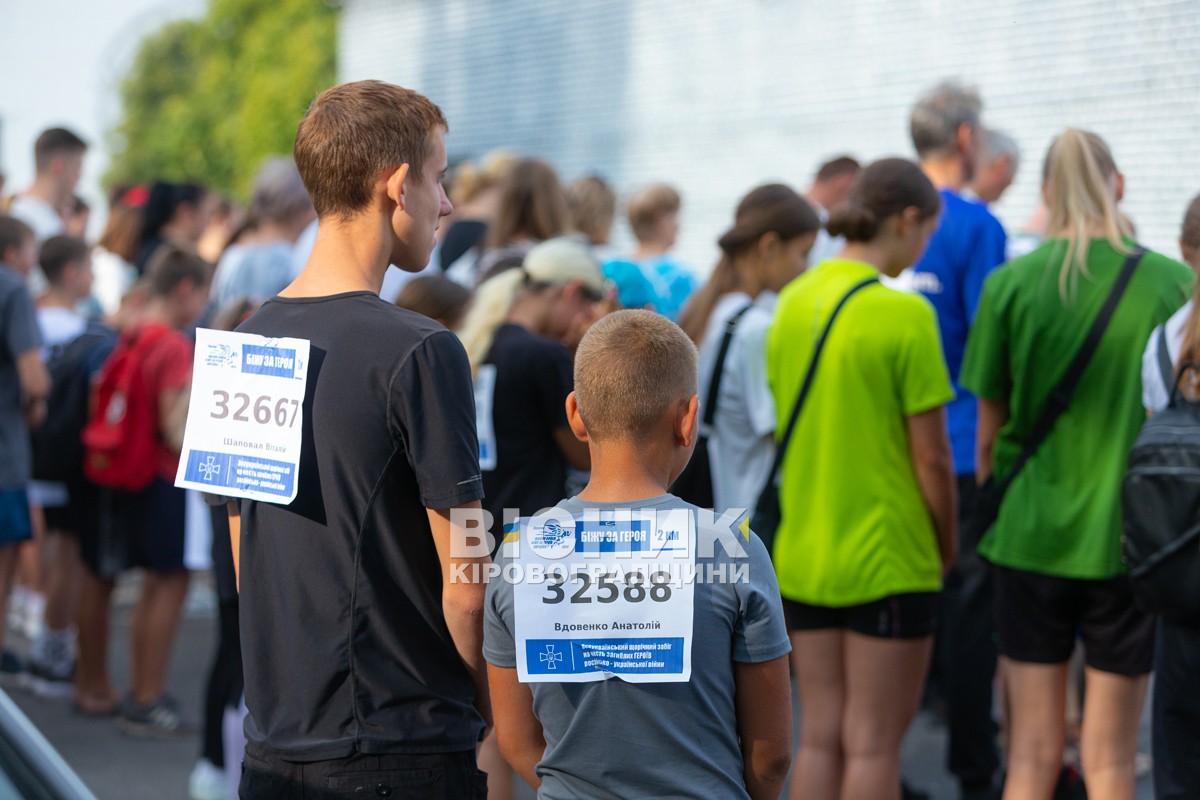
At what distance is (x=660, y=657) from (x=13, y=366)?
14.8ft

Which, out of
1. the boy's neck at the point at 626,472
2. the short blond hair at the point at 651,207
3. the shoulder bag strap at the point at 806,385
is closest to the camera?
the boy's neck at the point at 626,472

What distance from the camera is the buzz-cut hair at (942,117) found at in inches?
202

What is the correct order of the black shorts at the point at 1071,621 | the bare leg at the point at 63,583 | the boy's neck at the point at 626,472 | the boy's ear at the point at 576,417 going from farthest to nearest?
the bare leg at the point at 63,583, the black shorts at the point at 1071,621, the boy's ear at the point at 576,417, the boy's neck at the point at 626,472

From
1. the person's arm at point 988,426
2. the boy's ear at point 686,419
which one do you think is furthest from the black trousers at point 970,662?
the boy's ear at point 686,419

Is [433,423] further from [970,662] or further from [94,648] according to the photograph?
[94,648]

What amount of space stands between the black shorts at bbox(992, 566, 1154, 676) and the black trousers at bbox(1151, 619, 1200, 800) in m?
0.45

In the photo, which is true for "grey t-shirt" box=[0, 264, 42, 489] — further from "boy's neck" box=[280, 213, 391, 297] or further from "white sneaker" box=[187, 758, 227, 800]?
"boy's neck" box=[280, 213, 391, 297]

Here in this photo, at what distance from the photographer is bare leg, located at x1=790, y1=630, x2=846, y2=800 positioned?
386 centimetres

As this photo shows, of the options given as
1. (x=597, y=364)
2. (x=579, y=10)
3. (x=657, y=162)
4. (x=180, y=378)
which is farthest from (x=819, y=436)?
(x=579, y=10)

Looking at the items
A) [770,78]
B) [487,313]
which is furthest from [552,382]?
[770,78]

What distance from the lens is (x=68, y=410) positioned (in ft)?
19.9

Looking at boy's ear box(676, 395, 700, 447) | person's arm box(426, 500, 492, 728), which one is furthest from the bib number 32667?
boy's ear box(676, 395, 700, 447)

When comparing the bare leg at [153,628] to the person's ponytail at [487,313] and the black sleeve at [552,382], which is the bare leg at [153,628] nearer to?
the person's ponytail at [487,313]

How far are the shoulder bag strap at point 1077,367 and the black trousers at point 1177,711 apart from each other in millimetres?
737
